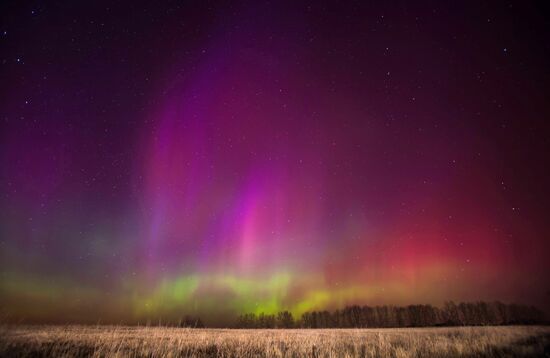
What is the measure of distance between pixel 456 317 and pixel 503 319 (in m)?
20.8

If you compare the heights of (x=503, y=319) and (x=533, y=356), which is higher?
(x=533, y=356)

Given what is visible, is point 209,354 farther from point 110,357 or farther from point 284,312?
point 284,312

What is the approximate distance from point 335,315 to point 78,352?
156223mm

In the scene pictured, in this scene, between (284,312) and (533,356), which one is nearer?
(533,356)

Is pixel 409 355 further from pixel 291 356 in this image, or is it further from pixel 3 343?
pixel 3 343

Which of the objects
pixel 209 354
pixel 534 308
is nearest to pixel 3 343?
pixel 209 354

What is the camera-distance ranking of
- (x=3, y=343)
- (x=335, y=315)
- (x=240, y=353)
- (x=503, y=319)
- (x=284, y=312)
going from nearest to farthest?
(x=3, y=343) → (x=240, y=353) → (x=503, y=319) → (x=335, y=315) → (x=284, y=312)

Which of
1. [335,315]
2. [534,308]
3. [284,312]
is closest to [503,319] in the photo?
[534,308]

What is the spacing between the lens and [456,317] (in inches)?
4993

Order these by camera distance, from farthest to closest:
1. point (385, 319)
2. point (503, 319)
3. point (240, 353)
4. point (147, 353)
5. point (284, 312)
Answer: point (284, 312) < point (385, 319) < point (503, 319) < point (240, 353) < point (147, 353)

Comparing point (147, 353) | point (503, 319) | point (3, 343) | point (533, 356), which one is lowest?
point (503, 319)

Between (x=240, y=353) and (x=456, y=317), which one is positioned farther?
(x=456, y=317)

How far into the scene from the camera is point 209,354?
14.2m

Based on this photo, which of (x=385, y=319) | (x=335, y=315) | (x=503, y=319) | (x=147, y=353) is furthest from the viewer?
(x=335, y=315)
